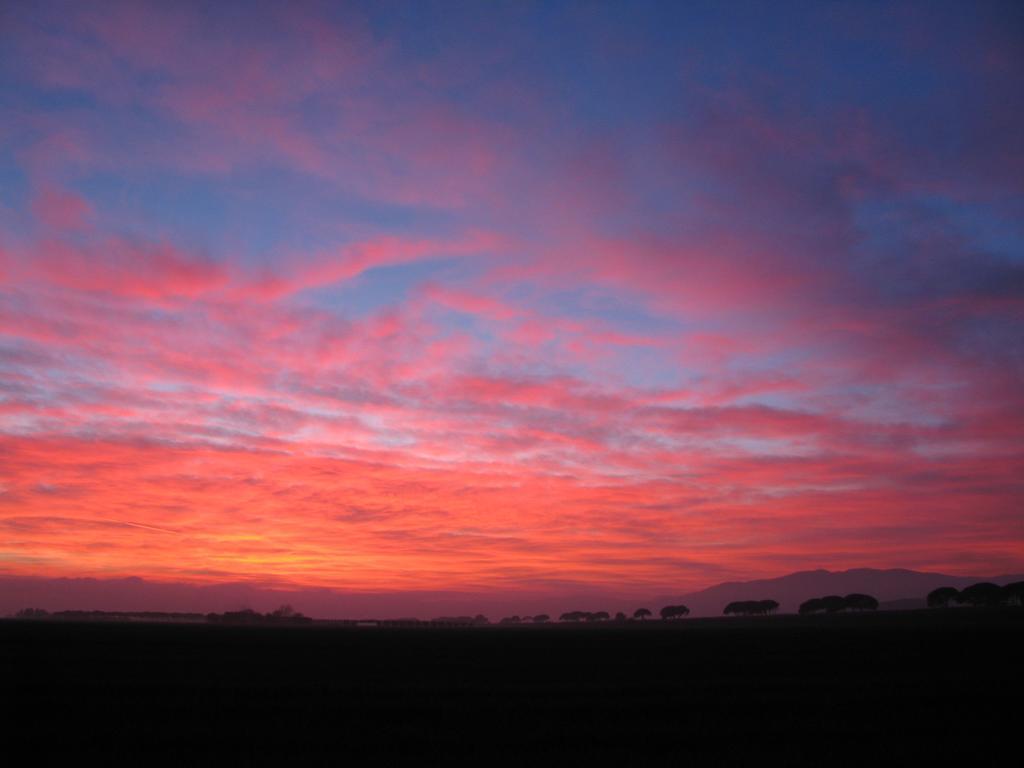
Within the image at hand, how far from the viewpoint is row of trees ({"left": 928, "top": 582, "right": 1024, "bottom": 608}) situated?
6348 inches

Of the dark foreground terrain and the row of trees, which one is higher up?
the dark foreground terrain

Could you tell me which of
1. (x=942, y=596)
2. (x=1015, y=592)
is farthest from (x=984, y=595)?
(x=942, y=596)

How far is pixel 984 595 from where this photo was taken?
170 meters

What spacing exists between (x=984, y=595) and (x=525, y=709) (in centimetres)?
18492

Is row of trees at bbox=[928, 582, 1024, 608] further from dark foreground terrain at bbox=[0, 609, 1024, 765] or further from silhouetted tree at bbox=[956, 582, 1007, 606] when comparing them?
dark foreground terrain at bbox=[0, 609, 1024, 765]

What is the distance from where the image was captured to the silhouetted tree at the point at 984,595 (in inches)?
6491

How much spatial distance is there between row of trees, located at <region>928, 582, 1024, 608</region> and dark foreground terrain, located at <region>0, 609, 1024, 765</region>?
5903 inches

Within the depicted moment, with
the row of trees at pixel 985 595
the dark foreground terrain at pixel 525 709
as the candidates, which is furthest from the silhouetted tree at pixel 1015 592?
the dark foreground terrain at pixel 525 709

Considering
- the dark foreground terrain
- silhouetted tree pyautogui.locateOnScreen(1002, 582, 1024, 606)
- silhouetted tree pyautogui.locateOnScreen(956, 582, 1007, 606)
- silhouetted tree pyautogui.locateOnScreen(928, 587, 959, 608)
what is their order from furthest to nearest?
silhouetted tree pyautogui.locateOnScreen(928, 587, 959, 608), silhouetted tree pyautogui.locateOnScreen(956, 582, 1007, 606), silhouetted tree pyautogui.locateOnScreen(1002, 582, 1024, 606), the dark foreground terrain

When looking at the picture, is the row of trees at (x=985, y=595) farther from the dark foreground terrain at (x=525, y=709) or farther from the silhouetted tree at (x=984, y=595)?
the dark foreground terrain at (x=525, y=709)

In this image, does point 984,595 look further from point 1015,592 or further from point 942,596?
point 942,596

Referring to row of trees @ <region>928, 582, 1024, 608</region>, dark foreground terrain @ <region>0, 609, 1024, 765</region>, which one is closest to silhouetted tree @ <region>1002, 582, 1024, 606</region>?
row of trees @ <region>928, 582, 1024, 608</region>

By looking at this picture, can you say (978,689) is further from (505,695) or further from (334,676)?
(334,676)

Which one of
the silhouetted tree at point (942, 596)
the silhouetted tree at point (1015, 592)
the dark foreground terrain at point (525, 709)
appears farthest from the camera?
the silhouetted tree at point (942, 596)
